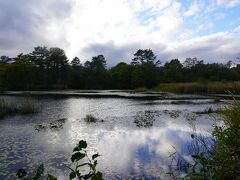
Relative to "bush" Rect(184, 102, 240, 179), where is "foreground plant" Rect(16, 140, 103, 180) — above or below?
above

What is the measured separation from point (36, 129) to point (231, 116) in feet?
41.0

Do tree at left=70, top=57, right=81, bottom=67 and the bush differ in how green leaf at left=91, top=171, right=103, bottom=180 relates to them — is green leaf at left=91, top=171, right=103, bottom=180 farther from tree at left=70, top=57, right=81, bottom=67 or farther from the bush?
tree at left=70, top=57, right=81, bottom=67

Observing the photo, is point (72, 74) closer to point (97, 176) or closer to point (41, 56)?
point (41, 56)

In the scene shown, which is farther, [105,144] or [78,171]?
[105,144]

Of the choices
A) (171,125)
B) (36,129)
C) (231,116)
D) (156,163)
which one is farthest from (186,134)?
(231,116)

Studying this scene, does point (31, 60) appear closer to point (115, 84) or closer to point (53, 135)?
point (115, 84)

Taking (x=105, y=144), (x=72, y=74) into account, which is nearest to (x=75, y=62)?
(x=72, y=74)

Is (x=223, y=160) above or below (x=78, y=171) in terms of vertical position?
below

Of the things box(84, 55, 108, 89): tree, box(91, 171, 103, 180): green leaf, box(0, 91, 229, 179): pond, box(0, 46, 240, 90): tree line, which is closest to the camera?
box(91, 171, 103, 180): green leaf

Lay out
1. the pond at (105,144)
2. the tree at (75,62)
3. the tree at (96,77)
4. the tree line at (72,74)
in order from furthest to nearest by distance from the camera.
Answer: the tree at (75,62)
the tree at (96,77)
the tree line at (72,74)
the pond at (105,144)

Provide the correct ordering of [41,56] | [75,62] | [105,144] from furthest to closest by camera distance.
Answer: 1. [75,62]
2. [41,56]
3. [105,144]

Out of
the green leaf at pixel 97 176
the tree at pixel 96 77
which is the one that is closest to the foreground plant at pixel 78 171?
the green leaf at pixel 97 176

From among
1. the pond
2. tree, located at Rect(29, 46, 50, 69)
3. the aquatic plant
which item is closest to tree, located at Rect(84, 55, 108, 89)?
tree, located at Rect(29, 46, 50, 69)

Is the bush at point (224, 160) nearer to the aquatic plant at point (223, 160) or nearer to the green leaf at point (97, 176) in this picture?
the aquatic plant at point (223, 160)
